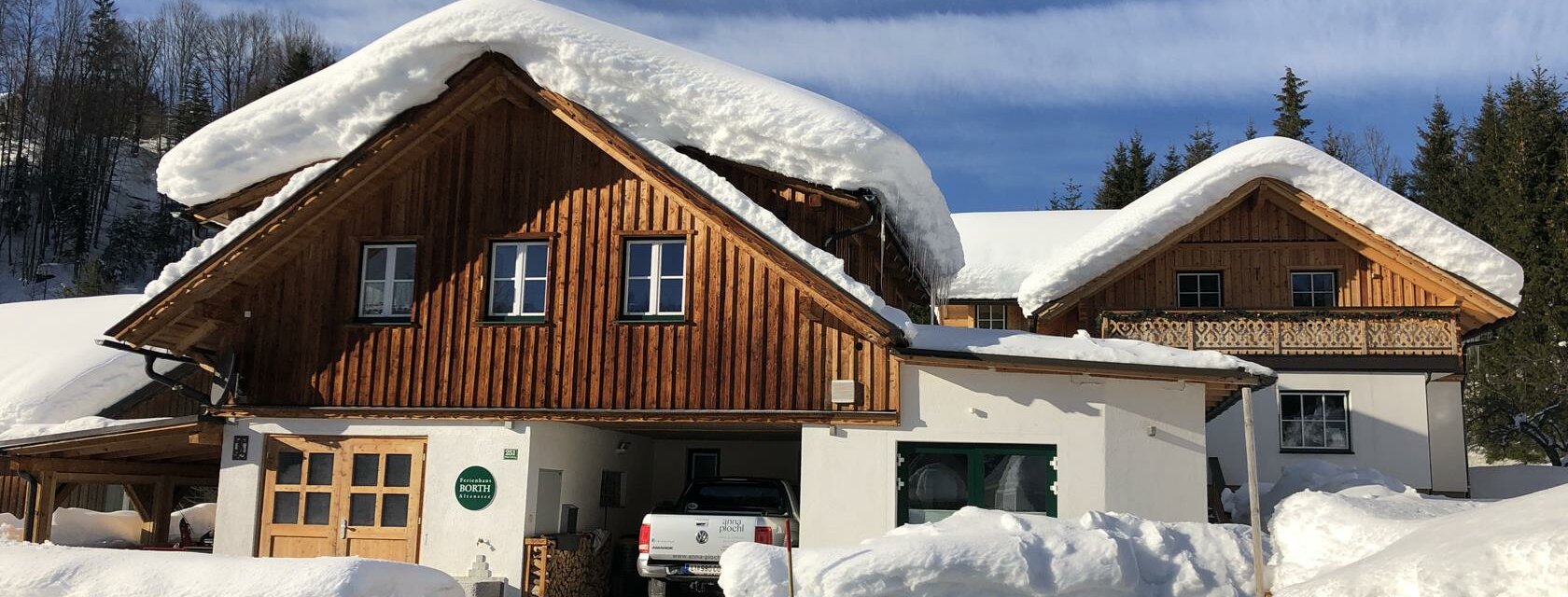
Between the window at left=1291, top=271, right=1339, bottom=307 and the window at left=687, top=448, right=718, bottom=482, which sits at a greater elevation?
the window at left=1291, top=271, right=1339, bottom=307

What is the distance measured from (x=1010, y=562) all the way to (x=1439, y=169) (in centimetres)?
4463

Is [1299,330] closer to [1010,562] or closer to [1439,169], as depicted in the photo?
[1010,562]

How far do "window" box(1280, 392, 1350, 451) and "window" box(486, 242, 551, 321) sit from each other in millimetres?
15344

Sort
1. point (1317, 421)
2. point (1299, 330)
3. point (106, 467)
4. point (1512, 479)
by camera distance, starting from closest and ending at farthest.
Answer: point (106, 467)
point (1299, 330)
point (1317, 421)
point (1512, 479)

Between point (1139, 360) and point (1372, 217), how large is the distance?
1208 centimetres

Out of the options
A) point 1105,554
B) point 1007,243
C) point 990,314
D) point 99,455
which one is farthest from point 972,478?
point 1007,243

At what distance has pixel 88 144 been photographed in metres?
59.5

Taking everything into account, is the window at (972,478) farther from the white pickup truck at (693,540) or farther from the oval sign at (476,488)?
the oval sign at (476,488)

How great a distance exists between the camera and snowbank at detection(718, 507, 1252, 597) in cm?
993

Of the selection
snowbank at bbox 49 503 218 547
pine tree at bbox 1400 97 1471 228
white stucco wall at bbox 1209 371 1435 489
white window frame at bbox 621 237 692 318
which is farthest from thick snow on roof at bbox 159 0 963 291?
pine tree at bbox 1400 97 1471 228

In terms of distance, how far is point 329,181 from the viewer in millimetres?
13820

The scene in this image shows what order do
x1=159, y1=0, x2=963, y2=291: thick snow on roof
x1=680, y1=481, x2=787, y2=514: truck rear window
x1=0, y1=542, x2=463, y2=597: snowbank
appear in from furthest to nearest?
x1=680, y1=481, x2=787, y2=514: truck rear window
x1=159, y1=0, x2=963, y2=291: thick snow on roof
x1=0, y1=542, x2=463, y2=597: snowbank

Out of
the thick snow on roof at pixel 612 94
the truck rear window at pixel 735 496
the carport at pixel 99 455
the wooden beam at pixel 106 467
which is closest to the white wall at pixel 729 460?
the truck rear window at pixel 735 496

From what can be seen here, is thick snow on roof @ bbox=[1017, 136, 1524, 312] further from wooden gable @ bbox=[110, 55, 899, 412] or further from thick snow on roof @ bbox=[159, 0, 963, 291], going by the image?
wooden gable @ bbox=[110, 55, 899, 412]
